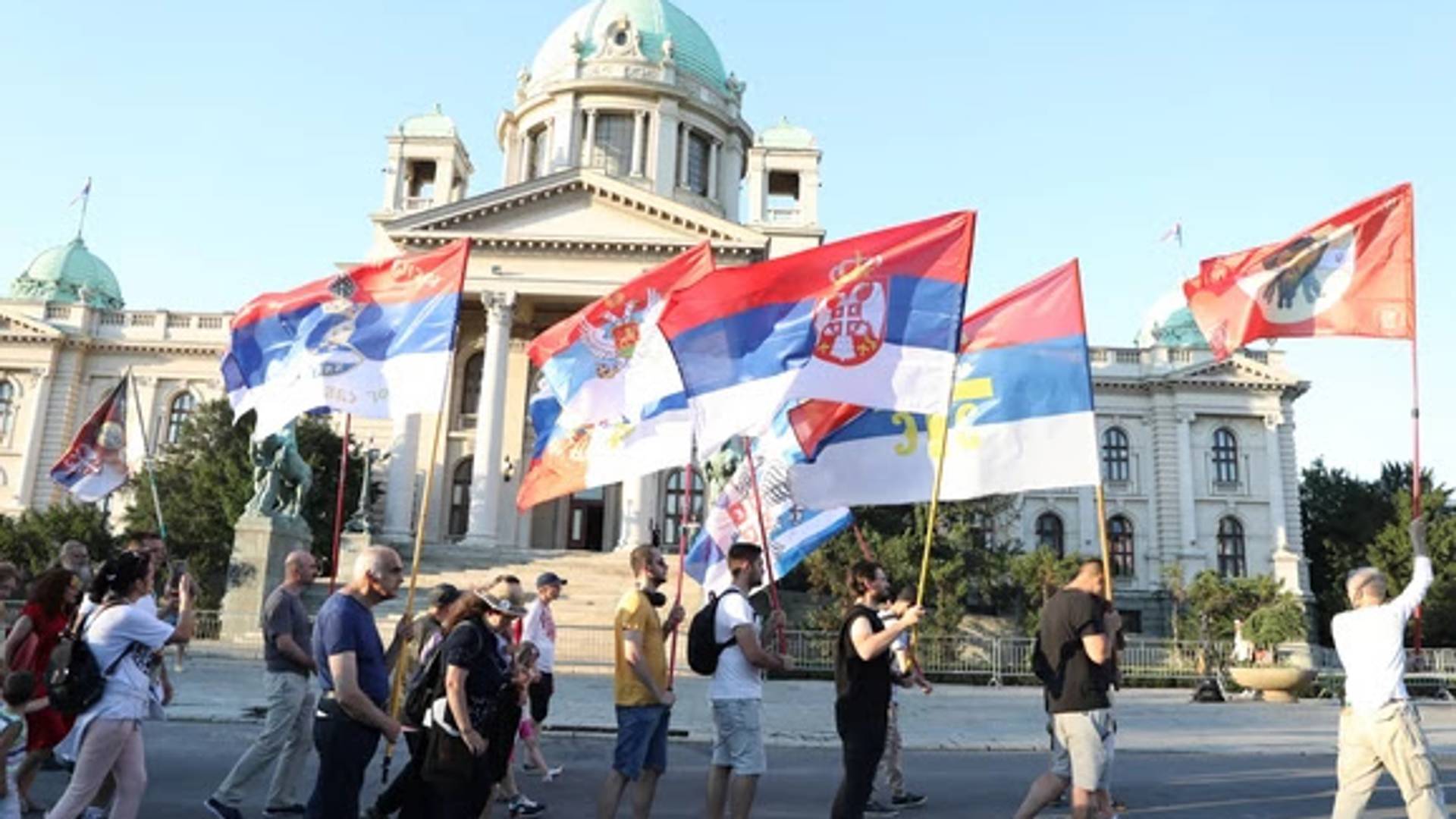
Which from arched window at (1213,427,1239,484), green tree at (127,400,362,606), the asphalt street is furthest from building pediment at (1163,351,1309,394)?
the asphalt street

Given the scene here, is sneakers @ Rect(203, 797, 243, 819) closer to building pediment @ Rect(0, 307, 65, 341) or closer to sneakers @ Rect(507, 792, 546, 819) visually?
sneakers @ Rect(507, 792, 546, 819)

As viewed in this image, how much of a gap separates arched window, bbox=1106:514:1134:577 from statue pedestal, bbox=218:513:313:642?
38.3 metres

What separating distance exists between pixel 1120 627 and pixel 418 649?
500 cm

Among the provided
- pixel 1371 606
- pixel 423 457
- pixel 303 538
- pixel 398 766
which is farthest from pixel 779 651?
pixel 423 457

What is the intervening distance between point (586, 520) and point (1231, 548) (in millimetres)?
29723

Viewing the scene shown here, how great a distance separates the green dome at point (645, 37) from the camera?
5462 cm

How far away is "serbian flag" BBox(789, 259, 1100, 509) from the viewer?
847 centimetres

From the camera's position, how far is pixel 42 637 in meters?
7.02

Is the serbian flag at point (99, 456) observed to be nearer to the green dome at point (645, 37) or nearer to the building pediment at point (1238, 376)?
the green dome at point (645, 37)

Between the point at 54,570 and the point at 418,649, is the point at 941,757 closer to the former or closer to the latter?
the point at 418,649

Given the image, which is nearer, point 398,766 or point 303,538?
point 398,766

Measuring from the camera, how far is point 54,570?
22.8ft

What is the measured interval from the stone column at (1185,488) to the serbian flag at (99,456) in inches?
1795

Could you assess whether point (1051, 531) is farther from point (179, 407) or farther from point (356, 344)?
point (356, 344)
